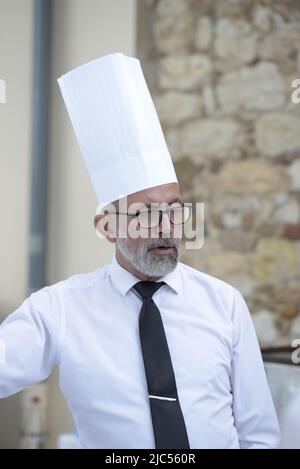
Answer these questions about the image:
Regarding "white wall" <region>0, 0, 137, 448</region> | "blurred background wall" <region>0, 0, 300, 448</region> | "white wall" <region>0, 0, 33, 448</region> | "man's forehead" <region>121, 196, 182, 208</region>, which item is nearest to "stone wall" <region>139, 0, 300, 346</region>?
"blurred background wall" <region>0, 0, 300, 448</region>

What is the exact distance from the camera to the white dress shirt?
4.94ft

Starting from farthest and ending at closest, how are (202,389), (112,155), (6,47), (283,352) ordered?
1. (6,47)
2. (283,352)
3. (112,155)
4. (202,389)

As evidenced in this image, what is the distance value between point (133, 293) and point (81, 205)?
68.6 inches

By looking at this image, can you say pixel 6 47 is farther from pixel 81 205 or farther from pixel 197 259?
pixel 197 259

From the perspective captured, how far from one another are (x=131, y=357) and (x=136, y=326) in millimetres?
64

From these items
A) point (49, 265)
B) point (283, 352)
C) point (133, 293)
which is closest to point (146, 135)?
point (133, 293)

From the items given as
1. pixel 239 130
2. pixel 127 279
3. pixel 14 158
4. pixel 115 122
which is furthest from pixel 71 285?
pixel 14 158

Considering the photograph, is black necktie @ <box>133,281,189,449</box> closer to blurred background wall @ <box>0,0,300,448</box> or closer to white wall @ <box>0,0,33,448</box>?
blurred background wall @ <box>0,0,300,448</box>

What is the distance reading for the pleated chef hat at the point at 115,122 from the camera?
65.2 inches

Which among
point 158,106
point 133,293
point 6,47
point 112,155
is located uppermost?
point 6,47

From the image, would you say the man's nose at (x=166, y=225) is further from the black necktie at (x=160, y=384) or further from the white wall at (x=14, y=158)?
the white wall at (x=14, y=158)

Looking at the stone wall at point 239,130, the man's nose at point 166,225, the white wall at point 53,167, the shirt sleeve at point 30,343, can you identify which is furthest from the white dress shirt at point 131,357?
the white wall at point 53,167

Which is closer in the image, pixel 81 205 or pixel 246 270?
pixel 246 270

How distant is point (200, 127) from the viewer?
10.3ft
